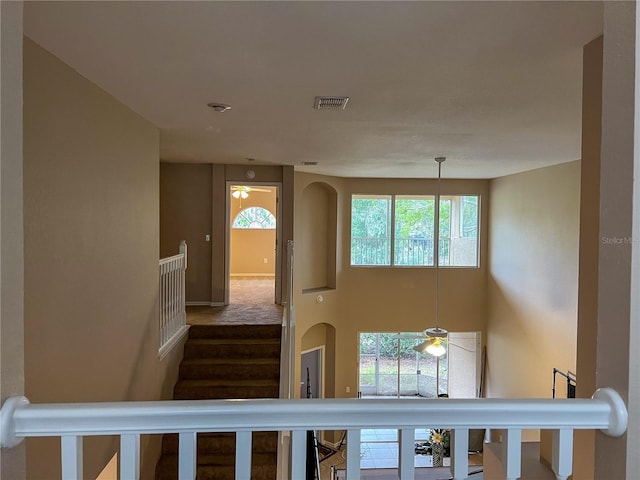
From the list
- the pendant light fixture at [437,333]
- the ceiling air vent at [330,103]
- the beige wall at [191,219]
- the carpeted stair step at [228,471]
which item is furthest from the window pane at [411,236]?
the ceiling air vent at [330,103]

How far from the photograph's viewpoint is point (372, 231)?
9.21 m

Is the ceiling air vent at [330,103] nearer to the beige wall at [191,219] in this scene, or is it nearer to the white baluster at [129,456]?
the white baluster at [129,456]

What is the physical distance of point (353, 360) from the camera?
30.0ft

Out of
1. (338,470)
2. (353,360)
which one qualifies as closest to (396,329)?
(353,360)

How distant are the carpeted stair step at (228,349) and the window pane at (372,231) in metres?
4.39

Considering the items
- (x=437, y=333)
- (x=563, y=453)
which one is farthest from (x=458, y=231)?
(x=563, y=453)

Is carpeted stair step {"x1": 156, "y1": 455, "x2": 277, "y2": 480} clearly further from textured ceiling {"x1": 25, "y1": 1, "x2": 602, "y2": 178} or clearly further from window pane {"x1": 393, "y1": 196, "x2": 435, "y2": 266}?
window pane {"x1": 393, "y1": 196, "x2": 435, "y2": 266}

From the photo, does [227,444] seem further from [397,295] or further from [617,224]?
[397,295]

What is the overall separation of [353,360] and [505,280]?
3738 millimetres

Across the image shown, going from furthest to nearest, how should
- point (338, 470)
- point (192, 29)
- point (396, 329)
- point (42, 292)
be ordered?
point (396, 329)
point (338, 470)
point (42, 292)
point (192, 29)

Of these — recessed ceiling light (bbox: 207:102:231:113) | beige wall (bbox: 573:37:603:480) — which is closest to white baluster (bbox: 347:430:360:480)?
beige wall (bbox: 573:37:603:480)

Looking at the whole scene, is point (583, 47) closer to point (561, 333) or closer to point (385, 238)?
point (561, 333)

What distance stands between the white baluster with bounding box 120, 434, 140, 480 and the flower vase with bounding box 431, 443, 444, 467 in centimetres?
886

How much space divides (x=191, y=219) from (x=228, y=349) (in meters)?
2.56
